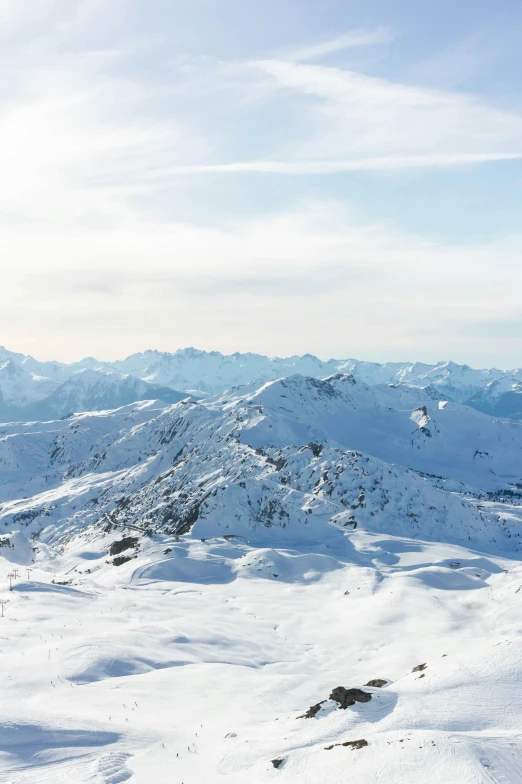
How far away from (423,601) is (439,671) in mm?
44444

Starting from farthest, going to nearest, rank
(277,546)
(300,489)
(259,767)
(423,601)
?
(300,489), (277,546), (423,601), (259,767)

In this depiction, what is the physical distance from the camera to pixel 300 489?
161250 mm

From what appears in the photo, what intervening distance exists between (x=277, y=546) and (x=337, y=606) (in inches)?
1636

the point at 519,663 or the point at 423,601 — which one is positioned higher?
the point at 519,663

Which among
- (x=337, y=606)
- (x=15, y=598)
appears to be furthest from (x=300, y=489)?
(x=15, y=598)

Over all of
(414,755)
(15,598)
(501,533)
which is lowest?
(501,533)

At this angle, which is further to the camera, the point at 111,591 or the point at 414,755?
the point at 111,591

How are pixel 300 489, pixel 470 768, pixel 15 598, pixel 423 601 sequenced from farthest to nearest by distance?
pixel 300 489 → pixel 423 601 → pixel 15 598 → pixel 470 768

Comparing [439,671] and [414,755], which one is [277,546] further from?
[414,755]

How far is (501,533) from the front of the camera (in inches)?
5625

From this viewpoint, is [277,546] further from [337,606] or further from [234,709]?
[234,709]

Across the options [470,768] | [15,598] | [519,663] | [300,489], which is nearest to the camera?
[470,768]

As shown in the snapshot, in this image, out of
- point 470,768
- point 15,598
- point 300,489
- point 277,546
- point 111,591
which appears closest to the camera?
point 470,768

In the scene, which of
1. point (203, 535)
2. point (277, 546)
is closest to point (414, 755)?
point (277, 546)
